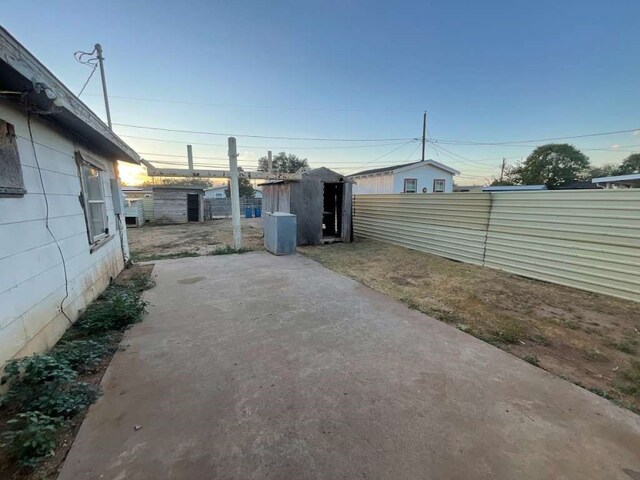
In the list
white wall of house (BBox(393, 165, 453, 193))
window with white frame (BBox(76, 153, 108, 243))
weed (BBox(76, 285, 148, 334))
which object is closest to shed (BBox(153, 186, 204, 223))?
window with white frame (BBox(76, 153, 108, 243))

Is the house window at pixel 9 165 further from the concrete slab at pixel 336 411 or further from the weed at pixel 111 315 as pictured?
the concrete slab at pixel 336 411

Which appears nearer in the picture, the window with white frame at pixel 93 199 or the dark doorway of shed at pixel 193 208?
the window with white frame at pixel 93 199

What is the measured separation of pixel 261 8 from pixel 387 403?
9.33m

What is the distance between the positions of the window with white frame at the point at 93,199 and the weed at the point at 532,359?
224 inches

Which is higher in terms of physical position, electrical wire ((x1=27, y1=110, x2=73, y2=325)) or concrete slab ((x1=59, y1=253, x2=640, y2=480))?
electrical wire ((x1=27, y1=110, x2=73, y2=325))

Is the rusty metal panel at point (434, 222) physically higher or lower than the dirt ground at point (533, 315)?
higher

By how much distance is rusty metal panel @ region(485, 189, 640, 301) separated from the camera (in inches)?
161

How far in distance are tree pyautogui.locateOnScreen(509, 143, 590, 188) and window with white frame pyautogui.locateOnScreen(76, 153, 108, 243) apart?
3519 centimetres

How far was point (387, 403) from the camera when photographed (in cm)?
190

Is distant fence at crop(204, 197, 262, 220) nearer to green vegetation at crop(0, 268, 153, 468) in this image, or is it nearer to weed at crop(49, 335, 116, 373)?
green vegetation at crop(0, 268, 153, 468)

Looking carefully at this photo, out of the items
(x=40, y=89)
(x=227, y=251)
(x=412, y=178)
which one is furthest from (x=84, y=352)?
(x=412, y=178)

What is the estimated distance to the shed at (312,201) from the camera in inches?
330

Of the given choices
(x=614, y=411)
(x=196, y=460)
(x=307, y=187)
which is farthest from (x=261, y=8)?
(x=614, y=411)

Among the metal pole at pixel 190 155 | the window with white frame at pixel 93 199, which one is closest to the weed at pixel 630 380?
the window with white frame at pixel 93 199
